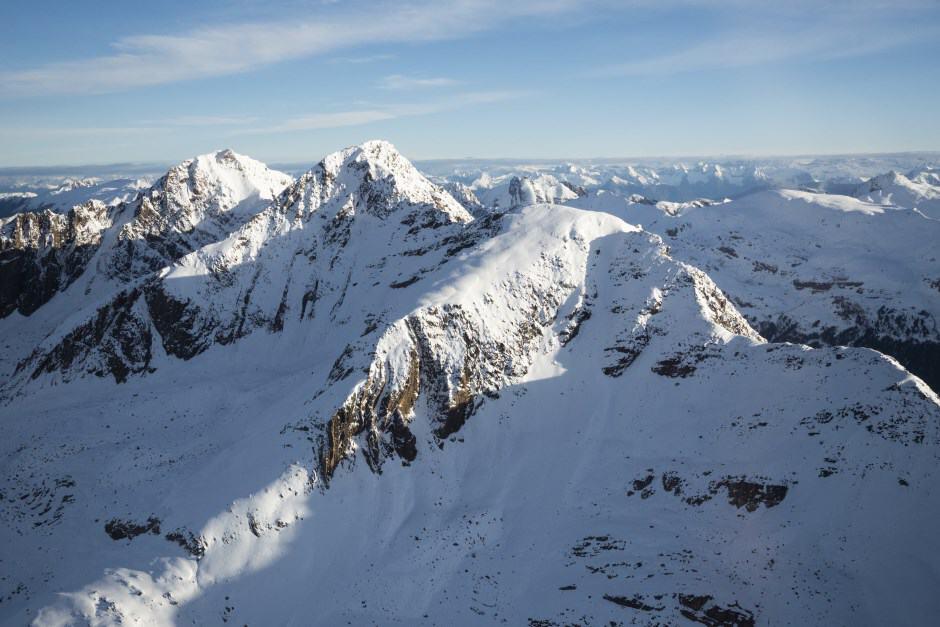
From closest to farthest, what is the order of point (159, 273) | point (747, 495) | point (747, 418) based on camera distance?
point (747, 495) < point (747, 418) < point (159, 273)

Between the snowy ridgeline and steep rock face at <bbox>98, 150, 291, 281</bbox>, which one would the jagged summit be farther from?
steep rock face at <bbox>98, 150, 291, 281</bbox>

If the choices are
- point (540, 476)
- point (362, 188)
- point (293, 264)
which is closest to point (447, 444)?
point (540, 476)

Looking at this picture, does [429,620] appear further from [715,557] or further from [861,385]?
[861,385]

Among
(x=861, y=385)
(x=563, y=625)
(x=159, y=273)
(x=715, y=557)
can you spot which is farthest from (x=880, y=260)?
(x=159, y=273)

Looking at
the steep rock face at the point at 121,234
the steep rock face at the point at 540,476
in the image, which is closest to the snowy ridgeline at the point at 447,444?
the steep rock face at the point at 540,476

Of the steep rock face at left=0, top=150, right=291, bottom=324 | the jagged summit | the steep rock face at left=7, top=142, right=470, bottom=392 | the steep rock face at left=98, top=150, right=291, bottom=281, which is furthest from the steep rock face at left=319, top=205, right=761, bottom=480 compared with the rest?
the steep rock face at left=0, top=150, right=291, bottom=324

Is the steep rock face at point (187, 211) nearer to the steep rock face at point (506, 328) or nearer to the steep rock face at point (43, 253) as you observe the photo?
the steep rock face at point (43, 253)

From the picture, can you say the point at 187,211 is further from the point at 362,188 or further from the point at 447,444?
the point at 447,444
